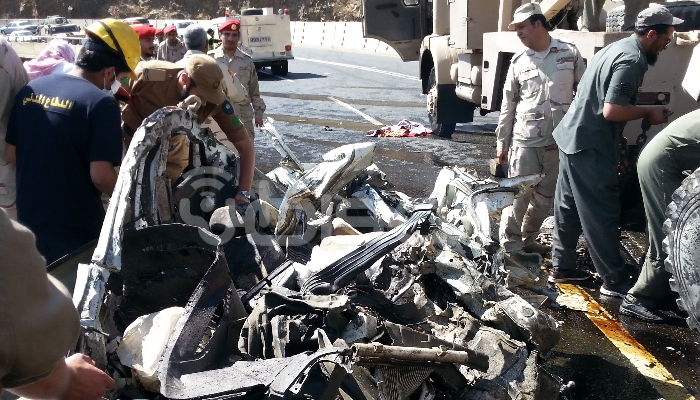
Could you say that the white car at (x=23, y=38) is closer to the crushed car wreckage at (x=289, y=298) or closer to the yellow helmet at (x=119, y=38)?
the yellow helmet at (x=119, y=38)

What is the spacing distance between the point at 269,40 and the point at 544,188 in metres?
18.5

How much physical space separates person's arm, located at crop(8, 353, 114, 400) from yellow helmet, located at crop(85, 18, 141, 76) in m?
1.80

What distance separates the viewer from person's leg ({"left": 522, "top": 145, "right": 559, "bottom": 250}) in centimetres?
512

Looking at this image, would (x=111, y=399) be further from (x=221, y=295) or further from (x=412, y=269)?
(x=412, y=269)

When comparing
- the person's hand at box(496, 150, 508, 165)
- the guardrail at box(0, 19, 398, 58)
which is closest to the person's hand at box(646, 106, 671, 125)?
the person's hand at box(496, 150, 508, 165)

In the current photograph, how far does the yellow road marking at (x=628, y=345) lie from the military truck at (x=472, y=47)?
156 centimetres

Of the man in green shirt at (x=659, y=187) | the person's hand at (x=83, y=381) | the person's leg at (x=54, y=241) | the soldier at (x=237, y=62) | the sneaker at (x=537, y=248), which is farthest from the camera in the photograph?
the soldier at (x=237, y=62)

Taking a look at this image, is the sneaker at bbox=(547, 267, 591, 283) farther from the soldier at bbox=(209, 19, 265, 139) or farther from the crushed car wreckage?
the soldier at bbox=(209, 19, 265, 139)

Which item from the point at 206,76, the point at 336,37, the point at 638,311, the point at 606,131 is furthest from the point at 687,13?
the point at 336,37

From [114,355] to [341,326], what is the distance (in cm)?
83

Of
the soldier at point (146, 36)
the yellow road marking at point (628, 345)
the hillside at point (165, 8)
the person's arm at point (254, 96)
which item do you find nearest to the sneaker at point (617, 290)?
the yellow road marking at point (628, 345)

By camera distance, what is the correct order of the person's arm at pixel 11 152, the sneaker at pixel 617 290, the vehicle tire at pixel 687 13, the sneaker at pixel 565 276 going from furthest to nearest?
the vehicle tire at pixel 687 13 → the sneaker at pixel 565 276 → the sneaker at pixel 617 290 → the person's arm at pixel 11 152

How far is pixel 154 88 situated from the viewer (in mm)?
4133

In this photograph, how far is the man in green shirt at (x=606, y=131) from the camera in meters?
4.22
